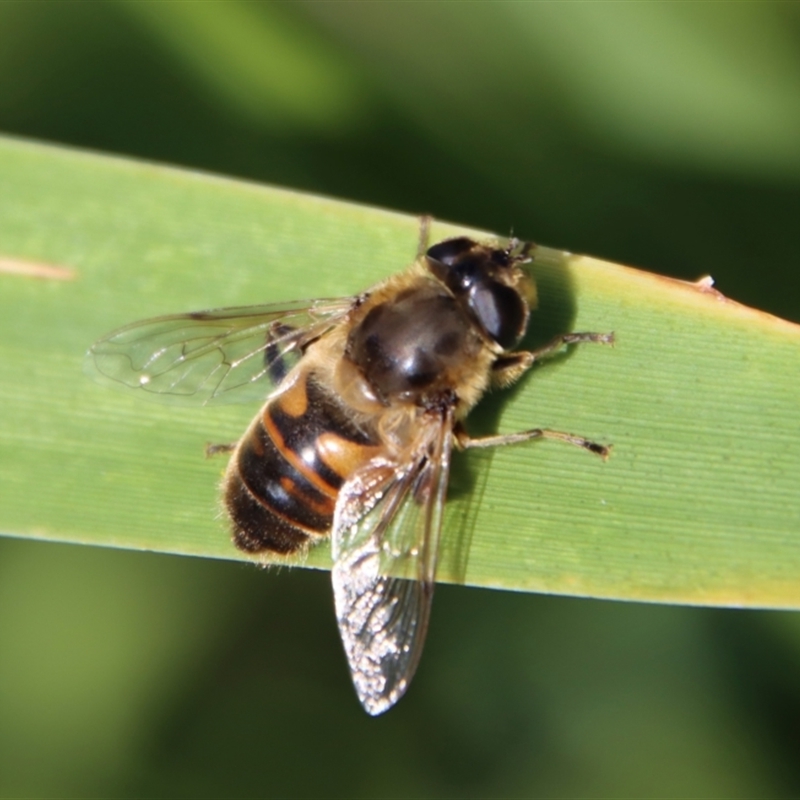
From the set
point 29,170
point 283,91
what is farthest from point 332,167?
point 29,170

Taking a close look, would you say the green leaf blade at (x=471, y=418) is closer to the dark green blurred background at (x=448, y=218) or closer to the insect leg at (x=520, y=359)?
the insect leg at (x=520, y=359)

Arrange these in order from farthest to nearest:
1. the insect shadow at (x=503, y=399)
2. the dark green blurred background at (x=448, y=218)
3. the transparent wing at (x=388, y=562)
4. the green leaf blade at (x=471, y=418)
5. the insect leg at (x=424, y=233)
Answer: the dark green blurred background at (x=448, y=218), the insect leg at (x=424, y=233), the insect shadow at (x=503, y=399), the transparent wing at (x=388, y=562), the green leaf blade at (x=471, y=418)

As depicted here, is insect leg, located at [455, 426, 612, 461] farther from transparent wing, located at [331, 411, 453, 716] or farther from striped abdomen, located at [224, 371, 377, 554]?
striped abdomen, located at [224, 371, 377, 554]

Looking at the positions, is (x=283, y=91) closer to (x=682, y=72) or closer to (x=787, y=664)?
(x=682, y=72)

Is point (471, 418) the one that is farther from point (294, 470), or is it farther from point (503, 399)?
point (294, 470)

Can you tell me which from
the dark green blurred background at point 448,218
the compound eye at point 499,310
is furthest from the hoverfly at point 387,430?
the dark green blurred background at point 448,218

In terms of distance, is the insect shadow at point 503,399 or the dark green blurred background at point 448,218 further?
the dark green blurred background at point 448,218

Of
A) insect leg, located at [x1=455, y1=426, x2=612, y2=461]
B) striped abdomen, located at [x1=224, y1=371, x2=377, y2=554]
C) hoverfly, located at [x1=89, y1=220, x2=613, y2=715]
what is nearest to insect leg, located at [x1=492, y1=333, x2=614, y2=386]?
hoverfly, located at [x1=89, y1=220, x2=613, y2=715]
